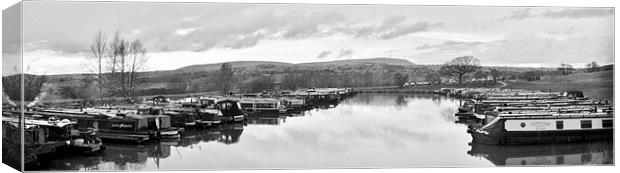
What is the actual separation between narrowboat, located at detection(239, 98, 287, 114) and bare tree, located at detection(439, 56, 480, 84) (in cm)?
203

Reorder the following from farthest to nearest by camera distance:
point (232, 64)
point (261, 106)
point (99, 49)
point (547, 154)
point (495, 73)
→ point (495, 73)
point (547, 154)
point (261, 106)
point (232, 64)
point (99, 49)

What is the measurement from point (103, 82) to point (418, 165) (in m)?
3.81

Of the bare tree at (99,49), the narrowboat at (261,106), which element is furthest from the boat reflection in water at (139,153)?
the bare tree at (99,49)

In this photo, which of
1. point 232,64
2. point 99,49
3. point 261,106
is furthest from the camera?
point 261,106

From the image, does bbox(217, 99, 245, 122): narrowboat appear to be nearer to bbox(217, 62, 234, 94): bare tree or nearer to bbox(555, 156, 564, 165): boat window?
bbox(217, 62, 234, 94): bare tree

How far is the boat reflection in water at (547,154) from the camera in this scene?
460 inches

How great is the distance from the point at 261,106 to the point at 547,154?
11.6 feet

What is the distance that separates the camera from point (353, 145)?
1146 cm

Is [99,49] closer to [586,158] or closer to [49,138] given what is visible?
[49,138]

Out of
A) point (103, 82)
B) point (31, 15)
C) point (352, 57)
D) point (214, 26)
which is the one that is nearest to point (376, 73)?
point (352, 57)

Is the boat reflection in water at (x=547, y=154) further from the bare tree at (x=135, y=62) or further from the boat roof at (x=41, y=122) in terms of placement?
the boat roof at (x=41, y=122)

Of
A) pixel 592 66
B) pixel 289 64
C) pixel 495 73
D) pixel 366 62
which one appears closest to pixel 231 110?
pixel 289 64

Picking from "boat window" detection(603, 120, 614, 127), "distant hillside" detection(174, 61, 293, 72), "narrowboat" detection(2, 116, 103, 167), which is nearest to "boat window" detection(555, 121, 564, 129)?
"boat window" detection(603, 120, 614, 127)

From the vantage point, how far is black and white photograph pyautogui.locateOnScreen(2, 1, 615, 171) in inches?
424
